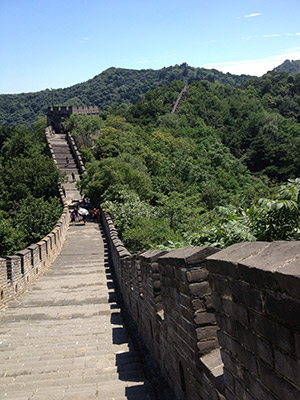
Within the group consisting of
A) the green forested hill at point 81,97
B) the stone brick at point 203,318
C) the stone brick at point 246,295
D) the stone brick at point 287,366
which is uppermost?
the green forested hill at point 81,97

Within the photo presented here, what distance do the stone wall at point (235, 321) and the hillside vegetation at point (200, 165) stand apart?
→ 1714 mm

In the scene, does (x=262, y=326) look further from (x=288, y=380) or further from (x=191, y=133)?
(x=191, y=133)

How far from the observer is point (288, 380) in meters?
1.96

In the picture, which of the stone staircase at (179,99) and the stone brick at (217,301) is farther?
the stone staircase at (179,99)

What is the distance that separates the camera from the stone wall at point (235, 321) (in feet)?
6.31

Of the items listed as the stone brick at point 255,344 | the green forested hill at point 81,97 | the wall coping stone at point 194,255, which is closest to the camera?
the stone brick at point 255,344

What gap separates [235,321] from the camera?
2.47 metres

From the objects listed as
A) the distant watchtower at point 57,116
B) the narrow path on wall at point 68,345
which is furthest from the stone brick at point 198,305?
the distant watchtower at point 57,116

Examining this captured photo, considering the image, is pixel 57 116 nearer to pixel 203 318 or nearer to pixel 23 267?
pixel 23 267

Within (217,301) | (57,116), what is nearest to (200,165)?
(57,116)

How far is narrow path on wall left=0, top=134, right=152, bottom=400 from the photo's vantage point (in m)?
5.47

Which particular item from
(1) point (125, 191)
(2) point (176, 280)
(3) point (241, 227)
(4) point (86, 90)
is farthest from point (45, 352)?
(4) point (86, 90)

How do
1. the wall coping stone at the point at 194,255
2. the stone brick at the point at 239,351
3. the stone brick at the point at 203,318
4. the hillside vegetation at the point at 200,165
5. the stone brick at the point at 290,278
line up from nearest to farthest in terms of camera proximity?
the stone brick at the point at 290,278 < the stone brick at the point at 239,351 < the wall coping stone at the point at 194,255 < the stone brick at the point at 203,318 < the hillside vegetation at the point at 200,165

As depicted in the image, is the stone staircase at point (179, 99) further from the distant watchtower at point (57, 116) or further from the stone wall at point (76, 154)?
the stone wall at point (76, 154)
